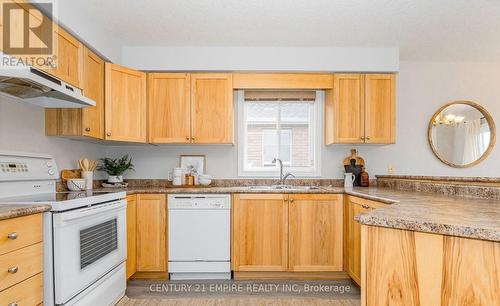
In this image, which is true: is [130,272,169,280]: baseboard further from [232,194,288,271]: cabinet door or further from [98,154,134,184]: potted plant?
[98,154,134,184]: potted plant

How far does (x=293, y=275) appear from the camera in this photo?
279cm

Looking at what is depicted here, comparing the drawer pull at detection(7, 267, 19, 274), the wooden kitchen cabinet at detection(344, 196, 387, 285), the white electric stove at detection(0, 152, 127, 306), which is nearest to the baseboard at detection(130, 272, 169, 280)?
the white electric stove at detection(0, 152, 127, 306)

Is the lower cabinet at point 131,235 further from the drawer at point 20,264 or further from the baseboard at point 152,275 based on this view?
the drawer at point 20,264

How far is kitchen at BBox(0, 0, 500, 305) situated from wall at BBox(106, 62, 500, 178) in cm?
2

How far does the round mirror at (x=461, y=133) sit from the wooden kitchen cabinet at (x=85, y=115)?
152 inches

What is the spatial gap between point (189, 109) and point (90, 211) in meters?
1.48

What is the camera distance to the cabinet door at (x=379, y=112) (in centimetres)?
301

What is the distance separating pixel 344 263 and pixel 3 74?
10.1 feet

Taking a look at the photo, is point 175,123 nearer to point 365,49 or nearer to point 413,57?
point 365,49

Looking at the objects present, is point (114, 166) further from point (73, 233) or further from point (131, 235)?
point (73, 233)

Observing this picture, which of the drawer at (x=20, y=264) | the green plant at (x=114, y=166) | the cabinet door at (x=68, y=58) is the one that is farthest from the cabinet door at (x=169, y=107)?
the drawer at (x=20, y=264)

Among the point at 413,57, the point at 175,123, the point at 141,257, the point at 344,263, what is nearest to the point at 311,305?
the point at 344,263

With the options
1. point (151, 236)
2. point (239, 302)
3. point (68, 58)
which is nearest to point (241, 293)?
point (239, 302)

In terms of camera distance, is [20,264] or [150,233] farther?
[150,233]
